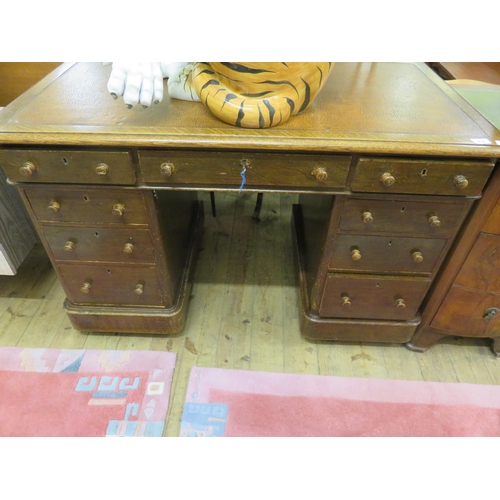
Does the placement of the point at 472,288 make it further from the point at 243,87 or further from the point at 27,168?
the point at 27,168

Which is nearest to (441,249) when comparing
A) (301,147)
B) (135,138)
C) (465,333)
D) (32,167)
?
(465,333)

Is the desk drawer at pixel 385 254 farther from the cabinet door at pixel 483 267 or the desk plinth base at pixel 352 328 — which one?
the desk plinth base at pixel 352 328

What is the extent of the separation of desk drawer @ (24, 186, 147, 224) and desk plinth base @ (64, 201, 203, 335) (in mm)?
387

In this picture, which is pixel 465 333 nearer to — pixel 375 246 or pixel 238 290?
pixel 375 246

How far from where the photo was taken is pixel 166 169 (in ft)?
2.84

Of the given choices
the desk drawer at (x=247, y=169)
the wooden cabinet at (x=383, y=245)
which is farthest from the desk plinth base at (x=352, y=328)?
the desk drawer at (x=247, y=169)

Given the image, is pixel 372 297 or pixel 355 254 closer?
pixel 355 254

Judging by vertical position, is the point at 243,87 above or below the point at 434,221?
above

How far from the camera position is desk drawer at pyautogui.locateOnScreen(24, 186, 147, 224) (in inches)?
37.3

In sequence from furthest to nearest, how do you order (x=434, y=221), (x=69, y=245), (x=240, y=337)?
(x=240, y=337), (x=69, y=245), (x=434, y=221)

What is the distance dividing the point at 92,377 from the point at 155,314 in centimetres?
32

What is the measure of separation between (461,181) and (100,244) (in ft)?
3.35

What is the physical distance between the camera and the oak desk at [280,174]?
0.83m

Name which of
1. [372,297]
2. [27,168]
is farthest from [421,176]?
[27,168]
